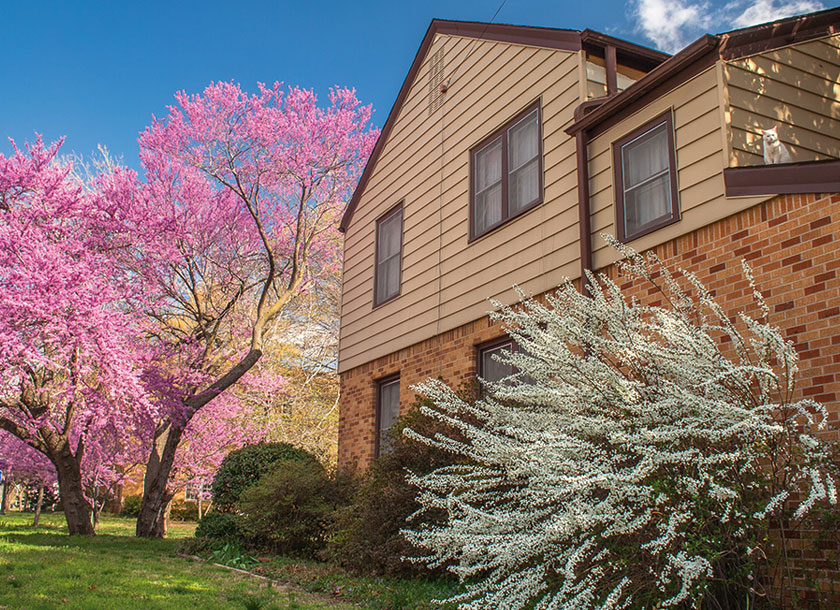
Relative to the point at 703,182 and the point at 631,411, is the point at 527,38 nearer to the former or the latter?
the point at 703,182

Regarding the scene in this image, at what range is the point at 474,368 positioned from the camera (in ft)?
27.8

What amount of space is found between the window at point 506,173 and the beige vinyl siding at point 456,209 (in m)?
0.11

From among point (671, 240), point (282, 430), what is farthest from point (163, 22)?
point (671, 240)

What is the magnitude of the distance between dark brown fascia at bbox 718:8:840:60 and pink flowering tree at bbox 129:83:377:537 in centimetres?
1111

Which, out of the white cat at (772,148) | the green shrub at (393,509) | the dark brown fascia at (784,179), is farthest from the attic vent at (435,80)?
the dark brown fascia at (784,179)

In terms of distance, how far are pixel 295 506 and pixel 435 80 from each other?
20.2ft

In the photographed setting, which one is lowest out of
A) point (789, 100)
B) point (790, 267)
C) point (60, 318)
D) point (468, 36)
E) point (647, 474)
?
point (647, 474)

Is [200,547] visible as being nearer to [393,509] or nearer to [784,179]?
[393,509]

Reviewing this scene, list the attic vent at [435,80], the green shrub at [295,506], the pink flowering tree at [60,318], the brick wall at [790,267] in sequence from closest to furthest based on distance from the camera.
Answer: the brick wall at [790,267] → the green shrub at [295,506] → the attic vent at [435,80] → the pink flowering tree at [60,318]

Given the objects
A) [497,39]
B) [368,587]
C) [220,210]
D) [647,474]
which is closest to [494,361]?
[368,587]

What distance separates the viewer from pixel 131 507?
91.6 ft

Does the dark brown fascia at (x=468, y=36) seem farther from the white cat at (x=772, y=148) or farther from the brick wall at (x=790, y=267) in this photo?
the brick wall at (x=790, y=267)

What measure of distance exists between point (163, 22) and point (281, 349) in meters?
10.3

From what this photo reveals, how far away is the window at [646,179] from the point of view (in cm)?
646
